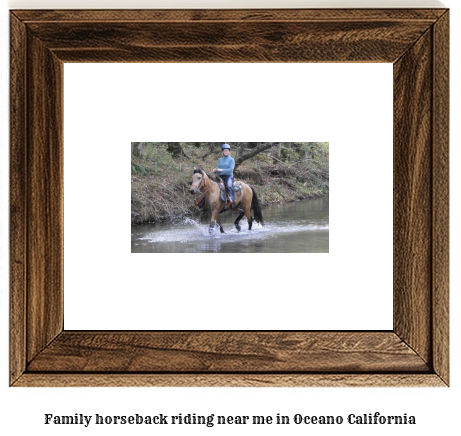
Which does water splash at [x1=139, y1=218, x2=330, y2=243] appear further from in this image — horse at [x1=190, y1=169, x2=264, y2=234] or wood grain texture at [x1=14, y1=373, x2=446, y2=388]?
wood grain texture at [x1=14, y1=373, x2=446, y2=388]

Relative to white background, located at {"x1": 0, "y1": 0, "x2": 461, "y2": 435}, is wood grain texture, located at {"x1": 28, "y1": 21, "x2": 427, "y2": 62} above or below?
above

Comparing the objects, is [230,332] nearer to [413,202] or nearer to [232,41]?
[413,202]

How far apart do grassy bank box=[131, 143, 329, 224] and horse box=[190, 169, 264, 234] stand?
0.4 inches

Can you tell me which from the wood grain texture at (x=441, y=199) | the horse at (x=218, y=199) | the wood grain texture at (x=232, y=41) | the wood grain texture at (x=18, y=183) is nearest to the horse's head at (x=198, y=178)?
the horse at (x=218, y=199)

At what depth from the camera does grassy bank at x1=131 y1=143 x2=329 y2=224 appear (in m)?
1.08

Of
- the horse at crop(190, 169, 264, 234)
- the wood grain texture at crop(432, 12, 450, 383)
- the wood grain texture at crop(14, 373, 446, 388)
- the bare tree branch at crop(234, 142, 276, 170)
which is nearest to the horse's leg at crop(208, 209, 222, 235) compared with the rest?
the horse at crop(190, 169, 264, 234)

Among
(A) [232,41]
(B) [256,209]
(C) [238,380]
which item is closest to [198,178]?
(B) [256,209]

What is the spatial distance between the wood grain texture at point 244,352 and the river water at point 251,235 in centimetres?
16

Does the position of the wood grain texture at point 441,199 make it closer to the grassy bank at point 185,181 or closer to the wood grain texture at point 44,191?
the grassy bank at point 185,181

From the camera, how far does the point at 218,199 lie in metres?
1.09

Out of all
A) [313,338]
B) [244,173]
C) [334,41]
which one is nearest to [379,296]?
[313,338]

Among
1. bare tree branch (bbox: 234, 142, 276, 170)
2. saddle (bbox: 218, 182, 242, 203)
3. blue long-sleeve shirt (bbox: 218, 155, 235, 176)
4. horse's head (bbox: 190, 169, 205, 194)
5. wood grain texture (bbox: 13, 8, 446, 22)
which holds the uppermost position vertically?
wood grain texture (bbox: 13, 8, 446, 22)
